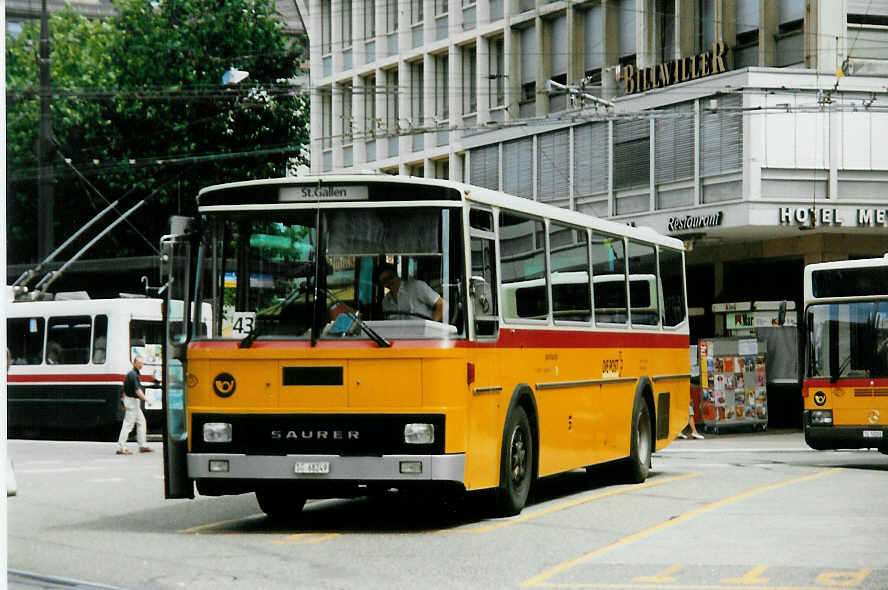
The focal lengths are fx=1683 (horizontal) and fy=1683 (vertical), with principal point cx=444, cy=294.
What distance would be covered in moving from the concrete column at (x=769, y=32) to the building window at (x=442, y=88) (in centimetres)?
1587

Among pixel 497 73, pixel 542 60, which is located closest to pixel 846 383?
pixel 542 60

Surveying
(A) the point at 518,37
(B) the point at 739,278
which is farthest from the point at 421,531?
(A) the point at 518,37

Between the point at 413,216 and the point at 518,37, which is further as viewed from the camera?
the point at 518,37

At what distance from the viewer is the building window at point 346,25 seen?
56506 mm

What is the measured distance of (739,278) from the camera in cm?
3828

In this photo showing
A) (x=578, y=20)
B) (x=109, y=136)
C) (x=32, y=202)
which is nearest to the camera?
(x=578, y=20)

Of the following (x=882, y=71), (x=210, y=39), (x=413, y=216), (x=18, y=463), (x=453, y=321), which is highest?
(x=210, y=39)

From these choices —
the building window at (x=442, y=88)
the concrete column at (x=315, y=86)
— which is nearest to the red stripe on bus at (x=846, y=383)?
the building window at (x=442, y=88)

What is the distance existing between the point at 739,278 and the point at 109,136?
89.5 feet

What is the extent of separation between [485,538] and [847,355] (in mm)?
10423

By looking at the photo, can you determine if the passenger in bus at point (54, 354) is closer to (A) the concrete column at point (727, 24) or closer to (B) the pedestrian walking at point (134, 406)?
(B) the pedestrian walking at point (134, 406)

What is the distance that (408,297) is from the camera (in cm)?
1294

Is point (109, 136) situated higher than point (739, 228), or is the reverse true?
point (109, 136)

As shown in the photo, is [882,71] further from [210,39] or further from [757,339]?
[210,39]
